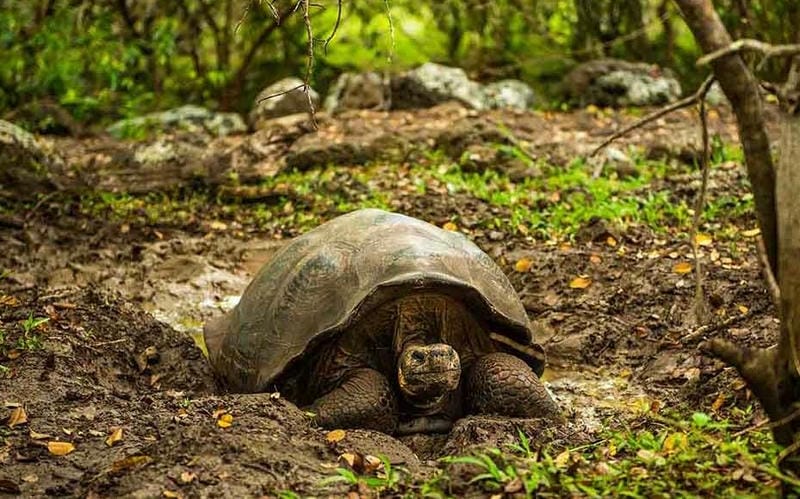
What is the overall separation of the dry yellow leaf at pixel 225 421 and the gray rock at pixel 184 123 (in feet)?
24.9

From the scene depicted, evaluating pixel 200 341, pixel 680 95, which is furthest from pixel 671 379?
pixel 680 95

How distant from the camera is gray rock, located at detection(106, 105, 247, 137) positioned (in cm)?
1119

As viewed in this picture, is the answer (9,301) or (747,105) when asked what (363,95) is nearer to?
(9,301)

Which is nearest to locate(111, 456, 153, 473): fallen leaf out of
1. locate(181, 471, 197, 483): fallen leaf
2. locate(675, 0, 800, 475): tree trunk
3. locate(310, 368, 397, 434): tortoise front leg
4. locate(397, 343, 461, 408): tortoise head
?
locate(181, 471, 197, 483): fallen leaf

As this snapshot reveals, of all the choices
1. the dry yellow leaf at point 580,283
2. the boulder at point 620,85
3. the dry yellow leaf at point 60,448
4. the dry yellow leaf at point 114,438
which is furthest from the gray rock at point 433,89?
the dry yellow leaf at point 60,448

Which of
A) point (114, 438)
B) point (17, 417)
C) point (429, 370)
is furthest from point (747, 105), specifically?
point (17, 417)

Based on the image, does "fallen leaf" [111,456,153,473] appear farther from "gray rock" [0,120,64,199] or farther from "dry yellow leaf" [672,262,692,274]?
"gray rock" [0,120,64,199]

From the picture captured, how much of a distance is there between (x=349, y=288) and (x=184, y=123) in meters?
7.72

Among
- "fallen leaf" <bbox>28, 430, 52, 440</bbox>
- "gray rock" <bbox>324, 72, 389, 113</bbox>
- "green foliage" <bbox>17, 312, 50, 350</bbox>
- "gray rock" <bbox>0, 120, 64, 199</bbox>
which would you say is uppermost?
"gray rock" <bbox>324, 72, 389, 113</bbox>

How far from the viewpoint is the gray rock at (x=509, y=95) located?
442 inches

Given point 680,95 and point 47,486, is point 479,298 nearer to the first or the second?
point 47,486

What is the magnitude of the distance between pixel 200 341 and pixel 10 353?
1.44m

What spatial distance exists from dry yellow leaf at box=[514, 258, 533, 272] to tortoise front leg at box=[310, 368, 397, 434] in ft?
8.14

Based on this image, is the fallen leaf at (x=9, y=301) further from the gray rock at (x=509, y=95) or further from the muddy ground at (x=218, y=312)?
the gray rock at (x=509, y=95)
